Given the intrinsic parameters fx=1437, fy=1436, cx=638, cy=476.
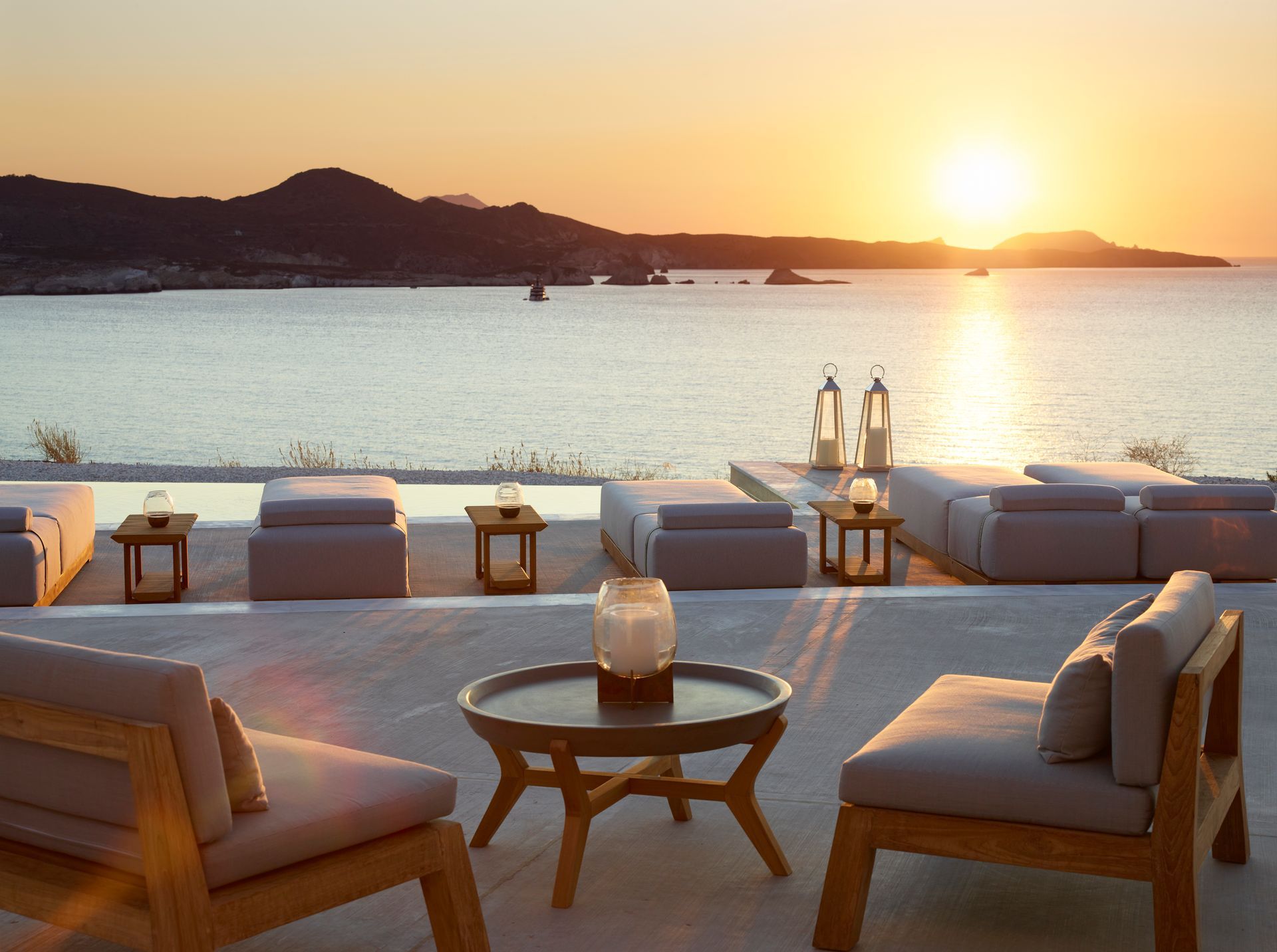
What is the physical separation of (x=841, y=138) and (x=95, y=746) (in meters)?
39.9

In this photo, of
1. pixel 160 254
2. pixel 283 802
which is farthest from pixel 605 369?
pixel 283 802

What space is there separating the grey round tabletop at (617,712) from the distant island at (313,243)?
1933 inches

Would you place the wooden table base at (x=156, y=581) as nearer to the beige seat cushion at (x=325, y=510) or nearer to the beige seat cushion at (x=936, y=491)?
the beige seat cushion at (x=325, y=510)

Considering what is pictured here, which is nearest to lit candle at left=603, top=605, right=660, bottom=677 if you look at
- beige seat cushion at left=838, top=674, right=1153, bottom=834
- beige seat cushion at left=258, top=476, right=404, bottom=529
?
beige seat cushion at left=838, top=674, right=1153, bottom=834

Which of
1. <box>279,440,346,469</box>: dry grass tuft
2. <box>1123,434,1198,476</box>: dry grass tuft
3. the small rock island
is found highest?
the small rock island

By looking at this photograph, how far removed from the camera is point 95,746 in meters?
2.26

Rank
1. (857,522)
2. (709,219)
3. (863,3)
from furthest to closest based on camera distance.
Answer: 1. (709,219)
2. (863,3)
3. (857,522)

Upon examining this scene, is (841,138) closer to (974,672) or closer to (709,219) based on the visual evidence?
(709,219)

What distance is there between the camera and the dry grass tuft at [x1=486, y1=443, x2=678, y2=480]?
18969 mm

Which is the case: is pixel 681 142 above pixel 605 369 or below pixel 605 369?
above

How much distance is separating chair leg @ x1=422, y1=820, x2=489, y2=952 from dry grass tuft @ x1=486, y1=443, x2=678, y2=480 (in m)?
14.5

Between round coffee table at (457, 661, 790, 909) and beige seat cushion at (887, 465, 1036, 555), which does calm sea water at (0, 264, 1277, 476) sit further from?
round coffee table at (457, 661, 790, 909)

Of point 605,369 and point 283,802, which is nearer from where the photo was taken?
point 283,802

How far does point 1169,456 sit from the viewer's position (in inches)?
768
